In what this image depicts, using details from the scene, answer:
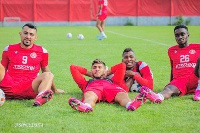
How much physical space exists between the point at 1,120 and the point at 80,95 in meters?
2.07

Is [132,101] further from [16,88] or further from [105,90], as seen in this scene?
[16,88]

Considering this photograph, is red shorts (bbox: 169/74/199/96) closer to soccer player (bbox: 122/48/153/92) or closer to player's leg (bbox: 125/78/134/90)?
soccer player (bbox: 122/48/153/92)

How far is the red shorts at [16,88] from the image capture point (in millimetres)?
6373

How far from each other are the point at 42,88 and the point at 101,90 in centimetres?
87

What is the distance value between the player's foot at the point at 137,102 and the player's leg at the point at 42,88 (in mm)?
1141

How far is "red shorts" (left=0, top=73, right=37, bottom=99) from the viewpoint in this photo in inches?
251

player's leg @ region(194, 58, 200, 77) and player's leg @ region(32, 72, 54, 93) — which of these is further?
player's leg @ region(194, 58, 200, 77)

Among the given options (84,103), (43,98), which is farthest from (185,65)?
(43,98)

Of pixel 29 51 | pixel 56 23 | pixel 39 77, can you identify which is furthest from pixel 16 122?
pixel 56 23

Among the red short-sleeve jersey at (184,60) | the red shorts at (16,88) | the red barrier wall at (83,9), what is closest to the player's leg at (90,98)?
the red shorts at (16,88)

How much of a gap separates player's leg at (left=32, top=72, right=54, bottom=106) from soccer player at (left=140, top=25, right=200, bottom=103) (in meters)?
1.76

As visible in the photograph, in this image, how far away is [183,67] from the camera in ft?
23.6

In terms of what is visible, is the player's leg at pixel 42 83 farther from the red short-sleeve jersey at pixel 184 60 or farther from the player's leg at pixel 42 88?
the red short-sleeve jersey at pixel 184 60

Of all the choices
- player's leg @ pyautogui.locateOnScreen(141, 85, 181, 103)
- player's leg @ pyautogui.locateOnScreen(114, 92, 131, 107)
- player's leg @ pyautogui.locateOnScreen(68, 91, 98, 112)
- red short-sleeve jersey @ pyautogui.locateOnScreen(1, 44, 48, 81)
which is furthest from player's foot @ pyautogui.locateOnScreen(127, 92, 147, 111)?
red short-sleeve jersey @ pyautogui.locateOnScreen(1, 44, 48, 81)
